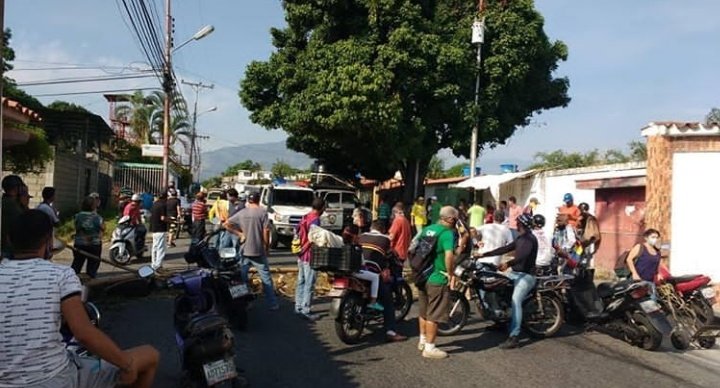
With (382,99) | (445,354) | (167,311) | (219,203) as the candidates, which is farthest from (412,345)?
(382,99)

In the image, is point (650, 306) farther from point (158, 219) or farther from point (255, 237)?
point (158, 219)

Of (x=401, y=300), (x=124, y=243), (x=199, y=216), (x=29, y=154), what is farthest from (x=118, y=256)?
(x=401, y=300)

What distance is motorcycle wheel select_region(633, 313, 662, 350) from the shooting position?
26.9 ft

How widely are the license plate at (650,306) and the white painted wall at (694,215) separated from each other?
4.76 meters

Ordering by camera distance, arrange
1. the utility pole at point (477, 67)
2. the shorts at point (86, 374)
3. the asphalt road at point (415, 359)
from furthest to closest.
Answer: the utility pole at point (477, 67) < the asphalt road at point (415, 359) < the shorts at point (86, 374)

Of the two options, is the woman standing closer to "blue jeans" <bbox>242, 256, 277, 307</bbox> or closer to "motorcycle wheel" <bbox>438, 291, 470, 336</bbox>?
"blue jeans" <bbox>242, 256, 277, 307</bbox>

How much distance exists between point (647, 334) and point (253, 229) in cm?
556

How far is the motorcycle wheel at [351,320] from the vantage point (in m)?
7.89

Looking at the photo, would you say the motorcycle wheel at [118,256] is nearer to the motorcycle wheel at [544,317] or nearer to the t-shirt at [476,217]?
the t-shirt at [476,217]

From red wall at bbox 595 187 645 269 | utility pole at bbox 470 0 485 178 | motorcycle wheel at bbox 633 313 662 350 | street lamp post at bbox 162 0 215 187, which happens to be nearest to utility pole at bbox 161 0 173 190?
street lamp post at bbox 162 0 215 187

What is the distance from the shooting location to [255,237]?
9648 millimetres

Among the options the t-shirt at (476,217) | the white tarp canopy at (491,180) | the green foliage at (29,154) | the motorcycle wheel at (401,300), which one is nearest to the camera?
the motorcycle wheel at (401,300)

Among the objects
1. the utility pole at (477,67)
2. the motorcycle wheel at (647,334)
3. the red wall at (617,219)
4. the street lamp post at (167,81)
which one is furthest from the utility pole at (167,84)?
the motorcycle wheel at (647,334)

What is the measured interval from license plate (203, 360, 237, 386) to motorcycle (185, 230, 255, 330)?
276 cm
